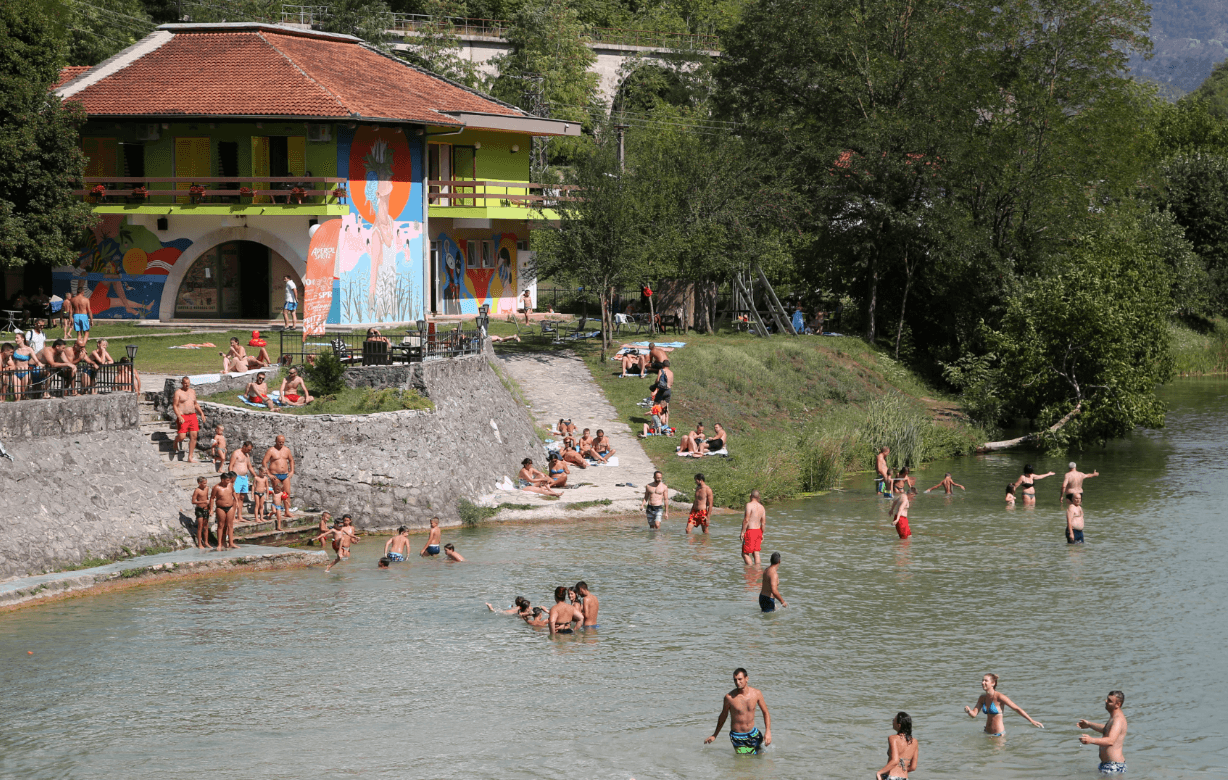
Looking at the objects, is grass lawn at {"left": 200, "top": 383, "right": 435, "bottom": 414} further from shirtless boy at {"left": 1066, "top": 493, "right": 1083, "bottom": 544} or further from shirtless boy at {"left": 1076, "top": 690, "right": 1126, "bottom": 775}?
shirtless boy at {"left": 1076, "top": 690, "right": 1126, "bottom": 775}

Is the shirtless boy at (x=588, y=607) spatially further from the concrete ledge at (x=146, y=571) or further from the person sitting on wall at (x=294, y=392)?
the person sitting on wall at (x=294, y=392)

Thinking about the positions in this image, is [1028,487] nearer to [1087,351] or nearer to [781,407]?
[1087,351]

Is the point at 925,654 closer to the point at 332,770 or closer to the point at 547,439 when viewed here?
the point at 332,770

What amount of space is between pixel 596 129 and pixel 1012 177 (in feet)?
99.1

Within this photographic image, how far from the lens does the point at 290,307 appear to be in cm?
3994

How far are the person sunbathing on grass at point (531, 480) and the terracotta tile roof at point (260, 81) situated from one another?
16114mm

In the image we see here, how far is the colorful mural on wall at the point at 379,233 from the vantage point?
41438 millimetres

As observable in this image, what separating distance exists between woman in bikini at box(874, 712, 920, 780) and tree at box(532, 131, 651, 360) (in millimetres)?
Result: 25924

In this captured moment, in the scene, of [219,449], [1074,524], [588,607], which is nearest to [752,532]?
[588,607]

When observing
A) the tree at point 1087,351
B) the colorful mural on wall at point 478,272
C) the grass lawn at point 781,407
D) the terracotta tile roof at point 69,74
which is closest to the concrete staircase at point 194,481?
the grass lawn at point 781,407

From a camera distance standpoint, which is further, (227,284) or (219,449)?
(227,284)

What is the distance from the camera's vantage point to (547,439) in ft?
108

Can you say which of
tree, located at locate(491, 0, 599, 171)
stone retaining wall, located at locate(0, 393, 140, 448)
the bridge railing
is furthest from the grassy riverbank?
stone retaining wall, located at locate(0, 393, 140, 448)

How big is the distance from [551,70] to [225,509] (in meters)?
55.4
